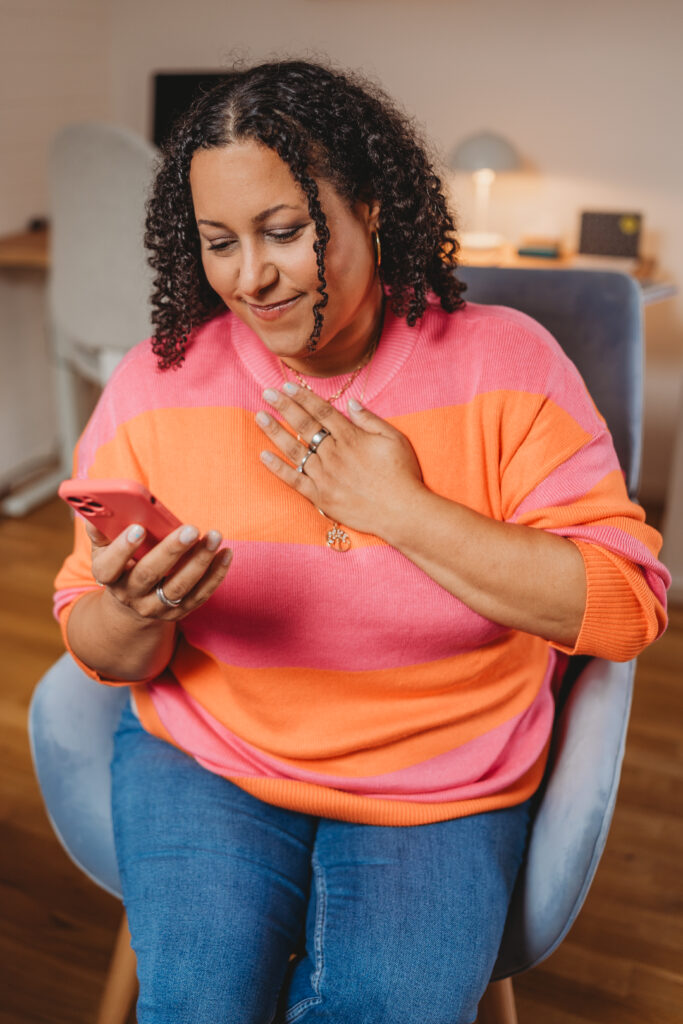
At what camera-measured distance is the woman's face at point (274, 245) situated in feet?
2.80

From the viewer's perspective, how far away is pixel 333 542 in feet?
3.11

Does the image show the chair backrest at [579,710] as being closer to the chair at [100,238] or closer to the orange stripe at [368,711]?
the orange stripe at [368,711]

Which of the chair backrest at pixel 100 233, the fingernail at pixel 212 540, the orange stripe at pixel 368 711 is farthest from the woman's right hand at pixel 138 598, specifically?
the chair backrest at pixel 100 233

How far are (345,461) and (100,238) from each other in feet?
5.00

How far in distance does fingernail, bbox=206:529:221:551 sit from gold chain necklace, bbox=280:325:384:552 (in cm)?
16

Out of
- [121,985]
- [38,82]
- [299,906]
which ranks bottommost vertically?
[121,985]

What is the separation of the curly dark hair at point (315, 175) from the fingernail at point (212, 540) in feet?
0.78

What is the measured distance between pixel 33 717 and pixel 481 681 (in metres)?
0.50

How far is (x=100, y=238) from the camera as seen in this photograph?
7.22 ft

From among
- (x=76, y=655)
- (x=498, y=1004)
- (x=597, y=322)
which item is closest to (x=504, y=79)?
(x=597, y=322)

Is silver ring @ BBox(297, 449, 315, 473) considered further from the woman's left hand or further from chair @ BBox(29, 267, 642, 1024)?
chair @ BBox(29, 267, 642, 1024)

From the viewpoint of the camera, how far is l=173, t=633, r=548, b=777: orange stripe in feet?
3.22

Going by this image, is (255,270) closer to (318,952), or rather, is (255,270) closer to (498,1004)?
(318,952)

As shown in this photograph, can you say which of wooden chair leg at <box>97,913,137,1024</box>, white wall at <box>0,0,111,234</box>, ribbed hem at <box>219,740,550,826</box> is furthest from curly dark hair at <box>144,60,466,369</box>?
white wall at <box>0,0,111,234</box>
